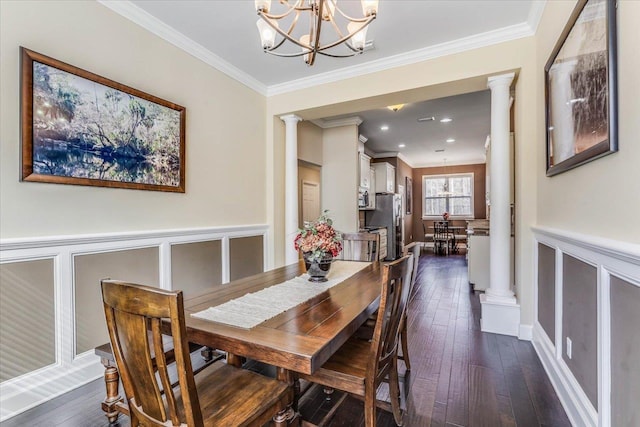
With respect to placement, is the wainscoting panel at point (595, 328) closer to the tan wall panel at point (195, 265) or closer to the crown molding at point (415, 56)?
the crown molding at point (415, 56)

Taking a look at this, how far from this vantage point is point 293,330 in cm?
122

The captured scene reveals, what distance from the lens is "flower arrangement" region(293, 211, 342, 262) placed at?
1.93 m

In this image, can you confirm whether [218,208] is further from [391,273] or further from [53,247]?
[391,273]

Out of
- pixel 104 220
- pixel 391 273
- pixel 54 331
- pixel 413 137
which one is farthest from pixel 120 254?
pixel 413 137

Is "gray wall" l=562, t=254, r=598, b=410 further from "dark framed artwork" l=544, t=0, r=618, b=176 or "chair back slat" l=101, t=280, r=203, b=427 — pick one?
"chair back slat" l=101, t=280, r=203, b=427

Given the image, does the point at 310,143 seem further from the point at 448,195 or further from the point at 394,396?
the point at 448,195

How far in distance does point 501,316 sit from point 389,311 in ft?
6.74

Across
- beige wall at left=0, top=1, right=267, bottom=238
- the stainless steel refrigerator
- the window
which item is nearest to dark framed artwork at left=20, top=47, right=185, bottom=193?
beige wall at left=0, top=1, right=267, bottom=238

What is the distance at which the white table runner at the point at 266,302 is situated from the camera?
133cm

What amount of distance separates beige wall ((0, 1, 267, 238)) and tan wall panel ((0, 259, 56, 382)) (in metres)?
0.24

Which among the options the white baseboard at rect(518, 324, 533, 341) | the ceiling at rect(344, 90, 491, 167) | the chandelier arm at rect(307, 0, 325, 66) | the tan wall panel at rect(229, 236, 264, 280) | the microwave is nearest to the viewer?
the chandelier arm at rect(307, 0, 325, 66)

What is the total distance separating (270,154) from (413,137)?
3.82 metres

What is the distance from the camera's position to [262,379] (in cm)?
131

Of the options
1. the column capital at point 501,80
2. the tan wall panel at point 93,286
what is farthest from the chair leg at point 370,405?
the column capital at point 501,80
